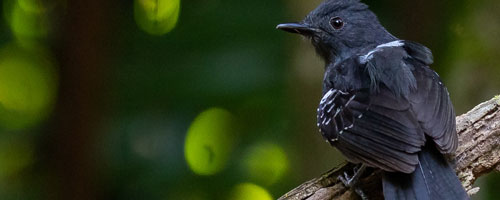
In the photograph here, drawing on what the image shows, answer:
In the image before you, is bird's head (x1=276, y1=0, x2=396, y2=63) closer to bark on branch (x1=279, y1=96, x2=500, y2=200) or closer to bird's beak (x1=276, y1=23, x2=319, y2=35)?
bird's beak (x1=276, y1=23, x2=319, y2=35)

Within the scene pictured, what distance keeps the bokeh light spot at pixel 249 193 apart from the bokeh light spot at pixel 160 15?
1.22 m

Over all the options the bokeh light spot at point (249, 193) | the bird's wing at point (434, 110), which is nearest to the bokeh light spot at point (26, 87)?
the bokeh light spot at point (249, 193)

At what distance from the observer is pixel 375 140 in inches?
152

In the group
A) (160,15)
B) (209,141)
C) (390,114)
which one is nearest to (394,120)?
(390,114)

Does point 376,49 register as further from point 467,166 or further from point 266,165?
point 266,165

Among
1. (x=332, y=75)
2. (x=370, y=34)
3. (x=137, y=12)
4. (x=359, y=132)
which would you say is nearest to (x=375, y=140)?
(x=359, y=132)

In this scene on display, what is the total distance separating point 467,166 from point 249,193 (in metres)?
1.86

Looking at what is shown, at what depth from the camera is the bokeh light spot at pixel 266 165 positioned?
5637 mm

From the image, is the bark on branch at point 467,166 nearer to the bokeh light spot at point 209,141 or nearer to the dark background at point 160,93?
the dark background at point 160,93

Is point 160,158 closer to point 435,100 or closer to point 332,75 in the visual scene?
point 332,75

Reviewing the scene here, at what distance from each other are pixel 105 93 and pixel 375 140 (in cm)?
245

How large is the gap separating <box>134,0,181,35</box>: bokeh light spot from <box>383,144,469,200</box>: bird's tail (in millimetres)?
2472

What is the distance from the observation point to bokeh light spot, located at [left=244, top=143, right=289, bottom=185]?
18.5ft

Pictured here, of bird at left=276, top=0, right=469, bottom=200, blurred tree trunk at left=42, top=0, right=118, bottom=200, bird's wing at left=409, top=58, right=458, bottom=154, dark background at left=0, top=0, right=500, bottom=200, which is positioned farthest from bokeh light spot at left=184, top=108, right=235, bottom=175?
bird's wing at left=409, top=58, right=458, bottom=154
